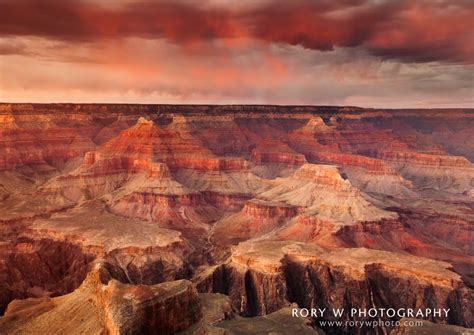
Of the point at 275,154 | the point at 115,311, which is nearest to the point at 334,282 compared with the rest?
the point at 115,311

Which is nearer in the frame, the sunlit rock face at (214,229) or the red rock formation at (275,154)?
the sunlit rock face at (214,229)

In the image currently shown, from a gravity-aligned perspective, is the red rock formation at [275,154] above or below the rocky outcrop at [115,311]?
below

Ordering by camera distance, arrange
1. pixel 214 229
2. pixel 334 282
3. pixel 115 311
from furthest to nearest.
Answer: pixel 214 229 < pixel 334 282 < pixel 115 311

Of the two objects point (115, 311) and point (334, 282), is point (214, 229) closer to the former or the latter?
point (334, 282)

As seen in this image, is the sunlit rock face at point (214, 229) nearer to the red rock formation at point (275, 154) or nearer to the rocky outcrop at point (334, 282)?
the rocky outcrop at point (334, 282)

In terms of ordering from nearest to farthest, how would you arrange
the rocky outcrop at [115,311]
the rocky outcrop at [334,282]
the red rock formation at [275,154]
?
the rocky outcrop at [115,311] → the rocky outcrop at [334,282] → the red rock formation at [275,154]

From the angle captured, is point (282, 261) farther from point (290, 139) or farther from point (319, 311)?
point (290, 139)

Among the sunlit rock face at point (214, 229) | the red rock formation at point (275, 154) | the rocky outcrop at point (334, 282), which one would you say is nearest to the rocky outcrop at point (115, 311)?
the sunlit rock face at point (214, 229)

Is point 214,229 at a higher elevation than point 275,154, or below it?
below

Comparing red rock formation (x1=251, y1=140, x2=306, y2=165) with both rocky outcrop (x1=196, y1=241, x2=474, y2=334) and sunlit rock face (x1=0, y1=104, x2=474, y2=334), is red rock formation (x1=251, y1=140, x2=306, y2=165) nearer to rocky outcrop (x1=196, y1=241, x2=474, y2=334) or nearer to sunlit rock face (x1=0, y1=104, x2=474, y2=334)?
sunlit rock face (x1=0, y1=104, x2=474, y2=334)

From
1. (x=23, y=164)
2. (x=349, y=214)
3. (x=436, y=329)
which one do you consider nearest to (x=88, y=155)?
(x=23, y=164)
